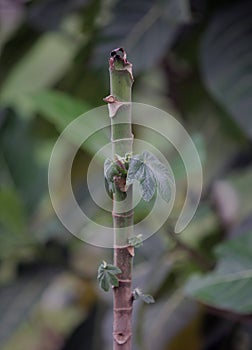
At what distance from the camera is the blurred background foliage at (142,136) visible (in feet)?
3.65

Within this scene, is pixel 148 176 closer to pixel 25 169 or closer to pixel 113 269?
pixel 113 269

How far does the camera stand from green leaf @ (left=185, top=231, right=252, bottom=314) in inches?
30.7

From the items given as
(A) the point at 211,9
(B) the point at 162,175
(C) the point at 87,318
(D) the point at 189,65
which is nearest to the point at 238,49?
(A) the point at 211,9

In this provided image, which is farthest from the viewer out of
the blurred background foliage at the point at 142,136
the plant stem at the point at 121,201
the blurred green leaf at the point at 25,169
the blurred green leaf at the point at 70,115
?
the blurred green leaf at the point at 25,169

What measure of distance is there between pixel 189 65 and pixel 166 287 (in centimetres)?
45

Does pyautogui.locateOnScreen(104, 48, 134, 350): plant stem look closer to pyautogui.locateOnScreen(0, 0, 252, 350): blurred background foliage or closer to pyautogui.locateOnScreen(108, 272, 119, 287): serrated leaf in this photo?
pyautogui.locateOnScreen(108, 272, 119, 287): serrated leaf

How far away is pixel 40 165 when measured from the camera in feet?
4.38

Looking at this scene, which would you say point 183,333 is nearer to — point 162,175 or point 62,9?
point 62,9

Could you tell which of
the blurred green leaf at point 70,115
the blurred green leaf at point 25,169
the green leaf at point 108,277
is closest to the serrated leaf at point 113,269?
the green leaf at point 108,277

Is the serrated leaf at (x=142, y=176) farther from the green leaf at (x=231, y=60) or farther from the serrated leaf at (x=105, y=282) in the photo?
the green leaf at (x=231, y=60)

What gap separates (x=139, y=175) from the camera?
0.39m

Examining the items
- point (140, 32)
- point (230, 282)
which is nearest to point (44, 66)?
point (140, 32)

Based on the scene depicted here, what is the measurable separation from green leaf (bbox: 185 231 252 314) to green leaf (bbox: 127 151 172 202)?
0.39 meters

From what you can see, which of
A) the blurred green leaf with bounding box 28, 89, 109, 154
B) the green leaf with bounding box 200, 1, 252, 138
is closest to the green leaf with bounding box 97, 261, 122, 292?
the blurred green leaf with bounding box 28, 89, 109, 154
